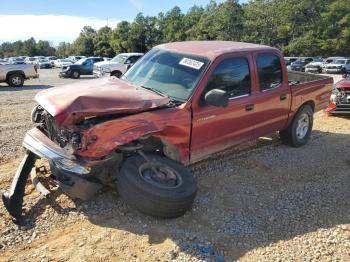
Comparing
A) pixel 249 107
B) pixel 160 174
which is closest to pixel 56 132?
pixel 160 174

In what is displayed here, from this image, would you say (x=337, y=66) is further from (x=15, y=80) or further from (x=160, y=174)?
(x=160, y=174)

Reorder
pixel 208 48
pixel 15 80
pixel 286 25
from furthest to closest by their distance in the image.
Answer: pixel 286 25
pixel 15 80
pixel 208 48

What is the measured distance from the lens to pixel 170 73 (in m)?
5.05

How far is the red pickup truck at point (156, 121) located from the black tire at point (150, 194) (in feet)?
0.03

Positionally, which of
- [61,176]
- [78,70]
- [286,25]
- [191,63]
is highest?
[286,25]

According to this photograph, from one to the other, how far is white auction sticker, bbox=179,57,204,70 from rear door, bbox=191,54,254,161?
0.60 feet

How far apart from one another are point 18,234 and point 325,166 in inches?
181

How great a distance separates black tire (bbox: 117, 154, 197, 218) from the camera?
3943 mm

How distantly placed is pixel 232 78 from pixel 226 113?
51 centimetres

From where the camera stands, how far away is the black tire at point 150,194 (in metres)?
3.94

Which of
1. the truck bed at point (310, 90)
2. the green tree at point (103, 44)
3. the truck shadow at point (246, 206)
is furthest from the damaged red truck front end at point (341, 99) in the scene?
the green tree at point (103, 44)

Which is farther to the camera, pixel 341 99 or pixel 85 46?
pixel 85 46

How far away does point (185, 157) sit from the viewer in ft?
15.8

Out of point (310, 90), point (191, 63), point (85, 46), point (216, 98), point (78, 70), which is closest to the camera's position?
point (216, 98)
